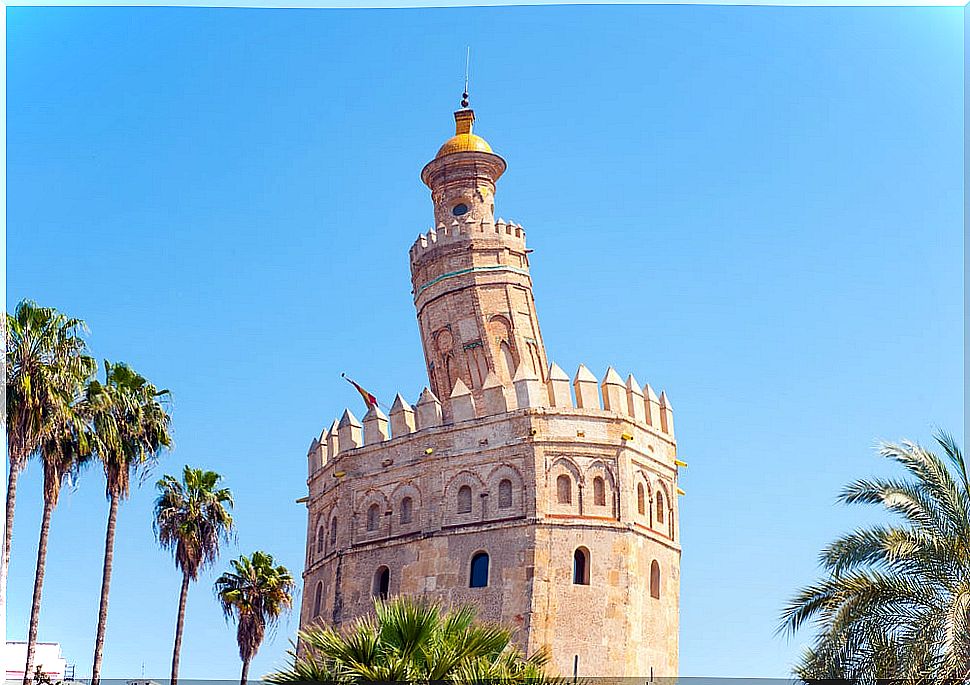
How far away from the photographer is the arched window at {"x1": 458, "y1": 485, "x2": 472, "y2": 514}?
26.3 m

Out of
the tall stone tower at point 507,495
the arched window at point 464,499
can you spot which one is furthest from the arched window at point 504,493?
the arched window at point 464,499

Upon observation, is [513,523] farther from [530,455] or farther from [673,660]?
[673,660]

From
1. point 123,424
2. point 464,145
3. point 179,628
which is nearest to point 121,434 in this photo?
point 123,424

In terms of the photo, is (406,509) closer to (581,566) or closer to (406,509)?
(406,509)

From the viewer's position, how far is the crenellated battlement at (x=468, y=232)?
2991 cm

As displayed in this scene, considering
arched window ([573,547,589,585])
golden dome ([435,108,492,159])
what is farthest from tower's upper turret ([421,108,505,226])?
arched window ([573,547,589,585])

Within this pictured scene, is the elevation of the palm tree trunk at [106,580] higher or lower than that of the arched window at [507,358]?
lower

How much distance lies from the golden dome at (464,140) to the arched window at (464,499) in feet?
29.6

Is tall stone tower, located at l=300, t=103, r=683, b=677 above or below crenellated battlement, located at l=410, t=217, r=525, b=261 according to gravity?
below

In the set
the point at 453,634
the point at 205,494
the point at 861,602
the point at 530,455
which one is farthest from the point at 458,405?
the point at 861,602

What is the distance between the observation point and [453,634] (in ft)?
47.2

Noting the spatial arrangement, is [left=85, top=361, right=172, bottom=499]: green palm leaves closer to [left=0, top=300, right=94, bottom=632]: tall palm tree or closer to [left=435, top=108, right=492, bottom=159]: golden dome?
[left=0, top=300, right=94, bottom=632]: tall palm tree

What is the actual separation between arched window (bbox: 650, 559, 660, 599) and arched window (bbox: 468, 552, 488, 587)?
353 cm

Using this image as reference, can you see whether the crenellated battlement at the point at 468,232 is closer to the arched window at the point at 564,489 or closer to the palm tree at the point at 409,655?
the arched window at the point at 564,489
